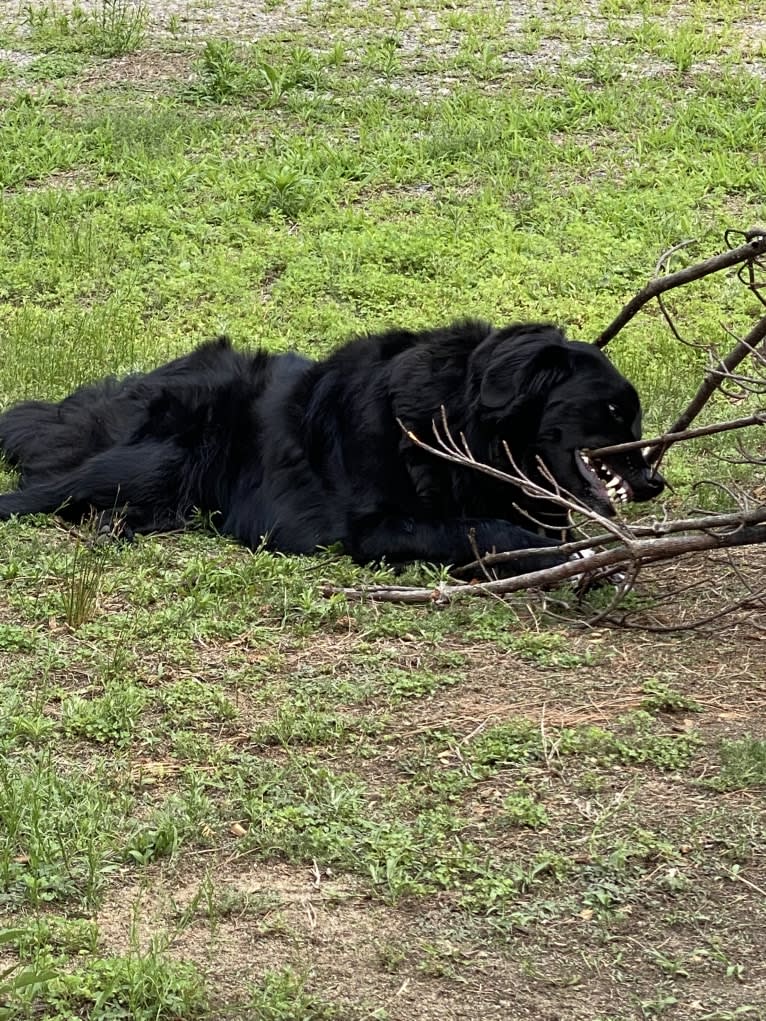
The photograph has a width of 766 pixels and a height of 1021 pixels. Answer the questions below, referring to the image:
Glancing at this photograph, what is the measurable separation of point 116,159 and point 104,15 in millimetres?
3625

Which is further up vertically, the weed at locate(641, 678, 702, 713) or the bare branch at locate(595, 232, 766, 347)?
the bare branch at locate(595, 232, 766, 347)

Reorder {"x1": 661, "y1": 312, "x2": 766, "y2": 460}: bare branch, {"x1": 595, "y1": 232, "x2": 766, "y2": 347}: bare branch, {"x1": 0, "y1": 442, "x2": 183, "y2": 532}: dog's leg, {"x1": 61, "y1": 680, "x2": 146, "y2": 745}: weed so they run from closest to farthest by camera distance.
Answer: {"x1": 61, "y1": 680, "x2": 146, "y2": 745}: weed → {"x1": 595, "y1": 232, "x2": 766, "y2": 347}: bare branch → {"x1": 661, "y1": 312, "x2": 766, "y2": 460}: bare branch → {"x1": 0, "y1": 442, "x2": 183, "y2": 532}: dog's leg

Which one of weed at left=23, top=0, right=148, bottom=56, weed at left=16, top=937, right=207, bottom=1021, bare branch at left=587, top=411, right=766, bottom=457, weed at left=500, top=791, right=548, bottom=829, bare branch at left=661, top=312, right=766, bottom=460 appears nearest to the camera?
weed at left=16, top=937, right=207, bottom=1021

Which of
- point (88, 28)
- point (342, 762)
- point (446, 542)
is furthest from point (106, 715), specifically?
point (88, 28)

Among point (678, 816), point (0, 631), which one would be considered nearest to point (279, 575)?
point (0, 631)

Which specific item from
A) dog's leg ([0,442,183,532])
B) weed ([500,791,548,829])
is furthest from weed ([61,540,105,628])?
weed ([500,791,548,829])

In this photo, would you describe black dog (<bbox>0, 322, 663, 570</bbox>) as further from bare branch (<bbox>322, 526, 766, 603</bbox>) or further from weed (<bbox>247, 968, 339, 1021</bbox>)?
weed (<bbox>247, 968, 339, 1021</bbox>)

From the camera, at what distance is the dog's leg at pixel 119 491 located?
21.6 ft

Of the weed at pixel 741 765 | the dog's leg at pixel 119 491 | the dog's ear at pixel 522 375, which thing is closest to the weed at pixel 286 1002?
the weed at pixel 741 765

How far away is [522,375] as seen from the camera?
5.97 meters

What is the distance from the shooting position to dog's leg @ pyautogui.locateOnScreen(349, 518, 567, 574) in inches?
236

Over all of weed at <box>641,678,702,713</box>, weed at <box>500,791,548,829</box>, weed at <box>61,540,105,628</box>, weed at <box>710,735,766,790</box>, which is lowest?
weed at <box>61,540,105,628</box>

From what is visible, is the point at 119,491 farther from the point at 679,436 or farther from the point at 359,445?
the point at 679,436

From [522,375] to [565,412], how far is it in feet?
0.81
